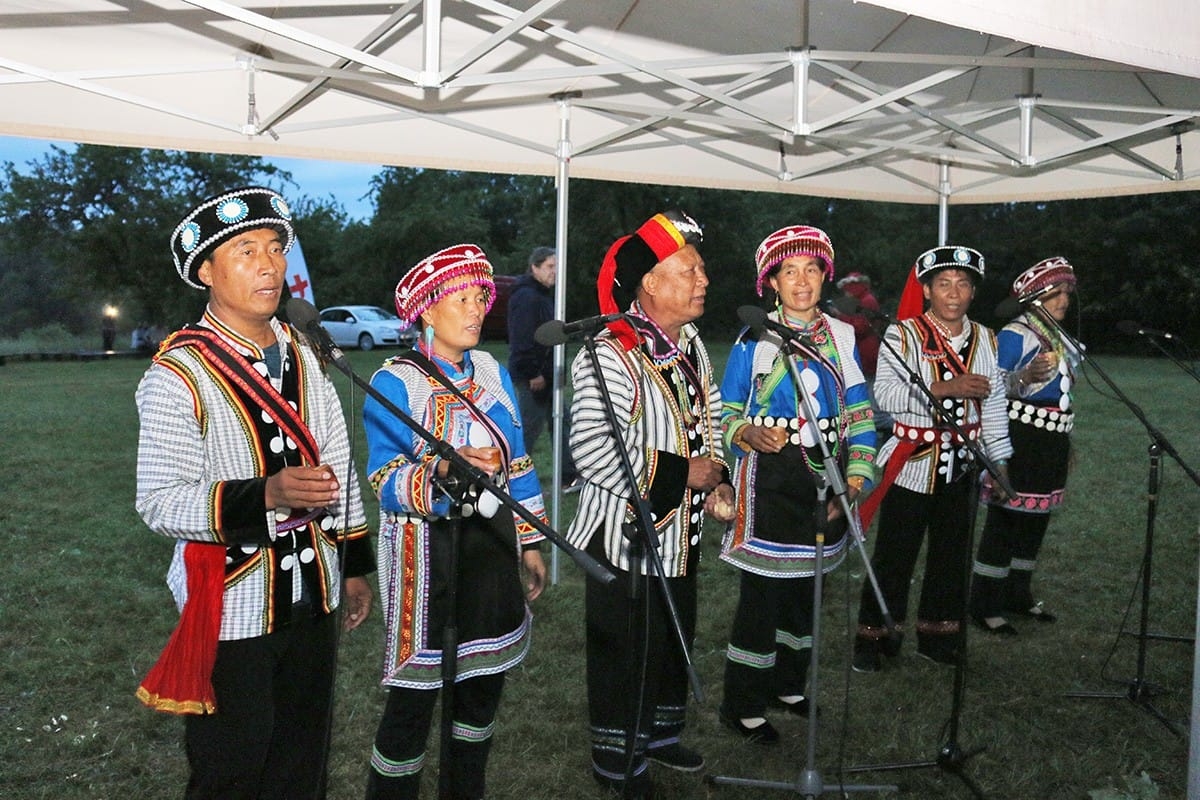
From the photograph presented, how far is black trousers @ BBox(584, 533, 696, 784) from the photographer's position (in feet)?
11.6

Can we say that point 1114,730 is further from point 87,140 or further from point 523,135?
point 87,140

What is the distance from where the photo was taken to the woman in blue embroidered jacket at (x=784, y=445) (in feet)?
13.4

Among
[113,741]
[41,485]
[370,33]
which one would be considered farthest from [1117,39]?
[41,485]

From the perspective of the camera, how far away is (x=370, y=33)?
4434 millimetres

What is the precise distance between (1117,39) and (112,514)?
27.2 ft

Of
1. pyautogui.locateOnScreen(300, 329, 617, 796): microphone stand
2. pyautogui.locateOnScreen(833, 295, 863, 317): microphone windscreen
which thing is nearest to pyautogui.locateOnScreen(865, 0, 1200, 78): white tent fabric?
pyautogui.locateOnScreen(833, 295, 863, 317): microphone windscreen

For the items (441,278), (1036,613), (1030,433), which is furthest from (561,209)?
(1036,613)

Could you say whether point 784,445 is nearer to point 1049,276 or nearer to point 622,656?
point 622,656

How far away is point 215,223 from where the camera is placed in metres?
2.64

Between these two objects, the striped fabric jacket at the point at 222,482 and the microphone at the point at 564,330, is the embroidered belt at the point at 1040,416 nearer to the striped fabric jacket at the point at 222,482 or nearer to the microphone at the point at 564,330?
the microphone at the point at 564,330

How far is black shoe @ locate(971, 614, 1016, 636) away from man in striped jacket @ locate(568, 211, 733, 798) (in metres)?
2.74

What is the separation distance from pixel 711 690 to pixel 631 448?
193 cm

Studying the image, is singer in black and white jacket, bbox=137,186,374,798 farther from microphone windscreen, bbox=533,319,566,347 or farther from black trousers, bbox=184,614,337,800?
microphone windscreen, bbox=533,319,566,347

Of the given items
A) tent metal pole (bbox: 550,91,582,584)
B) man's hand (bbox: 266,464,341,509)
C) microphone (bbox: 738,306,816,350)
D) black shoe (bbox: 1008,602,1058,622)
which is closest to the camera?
man's hand (bbox: 266,464,341,509)
